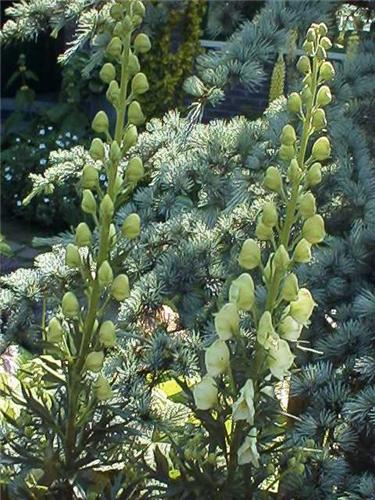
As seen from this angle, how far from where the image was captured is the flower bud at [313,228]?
184cm

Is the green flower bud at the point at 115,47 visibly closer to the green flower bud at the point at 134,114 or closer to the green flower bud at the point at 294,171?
the green flower bud at the point at 134,114

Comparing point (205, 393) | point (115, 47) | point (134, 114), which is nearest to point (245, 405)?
point (205, 393)

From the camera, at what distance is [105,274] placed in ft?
6.42

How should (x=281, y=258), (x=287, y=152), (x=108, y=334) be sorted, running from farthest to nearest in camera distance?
(x=108, y=334), (x=287, y=152), (x=281, y=258)

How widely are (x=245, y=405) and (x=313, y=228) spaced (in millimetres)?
352

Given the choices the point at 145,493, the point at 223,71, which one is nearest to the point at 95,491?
the point at 145,493

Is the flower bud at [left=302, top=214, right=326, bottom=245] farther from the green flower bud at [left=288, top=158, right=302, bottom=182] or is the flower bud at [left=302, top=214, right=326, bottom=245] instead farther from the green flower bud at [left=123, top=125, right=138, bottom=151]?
the green flower bud at [left=123, top=125, right=138, bottom=151]

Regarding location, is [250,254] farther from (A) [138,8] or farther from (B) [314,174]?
(A) [138,8]

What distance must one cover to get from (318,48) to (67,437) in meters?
0.95

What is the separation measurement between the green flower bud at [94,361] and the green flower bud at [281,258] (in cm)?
43

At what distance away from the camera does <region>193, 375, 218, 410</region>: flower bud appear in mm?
1866

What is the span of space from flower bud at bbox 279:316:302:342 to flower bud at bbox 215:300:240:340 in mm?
90

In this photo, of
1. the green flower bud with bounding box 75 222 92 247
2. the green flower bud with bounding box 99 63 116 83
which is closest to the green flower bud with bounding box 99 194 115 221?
the green flower bud with bounding box 75 222 92 247

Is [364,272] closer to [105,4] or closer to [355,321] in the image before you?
[355,321]
